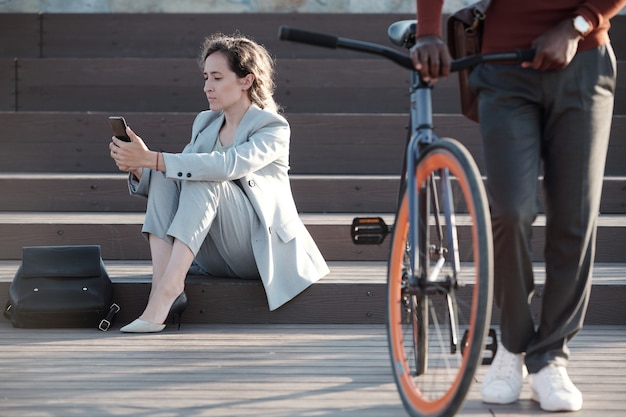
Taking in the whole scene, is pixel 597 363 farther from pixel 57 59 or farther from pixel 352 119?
pixel 57 59

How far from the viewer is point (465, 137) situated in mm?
4633

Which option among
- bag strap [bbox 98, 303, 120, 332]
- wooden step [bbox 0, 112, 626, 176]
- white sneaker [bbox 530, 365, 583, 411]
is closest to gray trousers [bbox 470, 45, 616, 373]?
white sneaker [bbox 530, 365, 583, 411]

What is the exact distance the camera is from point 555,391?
233 cm

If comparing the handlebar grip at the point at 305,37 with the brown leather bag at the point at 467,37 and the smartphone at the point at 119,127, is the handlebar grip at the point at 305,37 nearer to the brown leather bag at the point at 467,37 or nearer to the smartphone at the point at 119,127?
the brown leather bag at the point at 467,37

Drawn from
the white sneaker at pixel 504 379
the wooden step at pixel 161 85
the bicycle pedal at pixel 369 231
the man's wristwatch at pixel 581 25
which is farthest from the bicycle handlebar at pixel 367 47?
the wooden step at pixel 161 85

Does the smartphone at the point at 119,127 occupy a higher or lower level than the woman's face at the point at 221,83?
lower

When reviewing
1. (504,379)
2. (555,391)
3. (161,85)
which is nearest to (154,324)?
(504,379)

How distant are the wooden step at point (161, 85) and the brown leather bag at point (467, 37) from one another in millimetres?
2652

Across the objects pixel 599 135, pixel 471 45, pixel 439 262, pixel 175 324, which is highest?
pixel 471 45

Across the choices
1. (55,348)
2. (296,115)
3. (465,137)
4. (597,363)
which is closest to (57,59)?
(296,115)

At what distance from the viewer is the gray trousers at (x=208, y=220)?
322 cm

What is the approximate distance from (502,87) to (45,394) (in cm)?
132

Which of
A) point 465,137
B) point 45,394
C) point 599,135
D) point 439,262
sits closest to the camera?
point 439,262

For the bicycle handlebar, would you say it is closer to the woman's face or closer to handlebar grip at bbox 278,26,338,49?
handlebar grip at bbox 278,26,338,49
